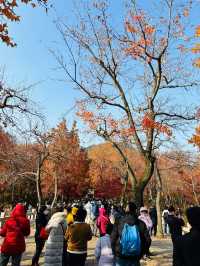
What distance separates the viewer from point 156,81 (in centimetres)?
1404

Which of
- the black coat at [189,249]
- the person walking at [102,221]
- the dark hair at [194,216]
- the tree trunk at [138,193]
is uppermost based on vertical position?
the tree trunk at [138,193]

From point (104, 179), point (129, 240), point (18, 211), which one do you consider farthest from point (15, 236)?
point (104, 179)

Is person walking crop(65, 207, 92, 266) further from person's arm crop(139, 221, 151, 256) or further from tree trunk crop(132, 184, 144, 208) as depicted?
tree trunk crop(132, 184, 144, 208)

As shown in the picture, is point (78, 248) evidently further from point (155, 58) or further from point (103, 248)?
point (155, 58)

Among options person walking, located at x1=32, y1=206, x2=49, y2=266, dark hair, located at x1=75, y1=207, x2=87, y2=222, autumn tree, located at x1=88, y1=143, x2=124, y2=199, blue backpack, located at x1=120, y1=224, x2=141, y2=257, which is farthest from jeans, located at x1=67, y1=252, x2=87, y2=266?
autumn tree, located at x1=88, y1=143, x2=124, y2=199

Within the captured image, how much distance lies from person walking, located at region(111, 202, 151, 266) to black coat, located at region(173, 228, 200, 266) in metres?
1.74

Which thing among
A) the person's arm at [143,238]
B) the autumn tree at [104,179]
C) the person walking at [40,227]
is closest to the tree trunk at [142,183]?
the person walking at [40,227]

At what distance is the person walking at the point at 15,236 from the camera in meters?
7.03

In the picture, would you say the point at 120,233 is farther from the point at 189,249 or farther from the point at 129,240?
the point at 189,249

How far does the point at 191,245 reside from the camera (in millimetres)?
3766

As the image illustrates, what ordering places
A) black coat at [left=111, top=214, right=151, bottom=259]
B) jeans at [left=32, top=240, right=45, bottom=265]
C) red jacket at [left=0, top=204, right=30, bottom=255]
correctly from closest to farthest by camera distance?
black coat at [left=111, top=214, right=151, bottom=259]
red jacket at [left=0, top=204, right=30, bottom=255]
jeans at [left=32, top=240, right=45, bottom=265]

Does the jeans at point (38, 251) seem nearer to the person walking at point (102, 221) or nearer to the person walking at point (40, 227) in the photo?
the person walking at point (40, 227)

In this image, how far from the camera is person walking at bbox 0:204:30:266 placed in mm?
7027

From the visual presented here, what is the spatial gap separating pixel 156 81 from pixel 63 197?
38671 mm
